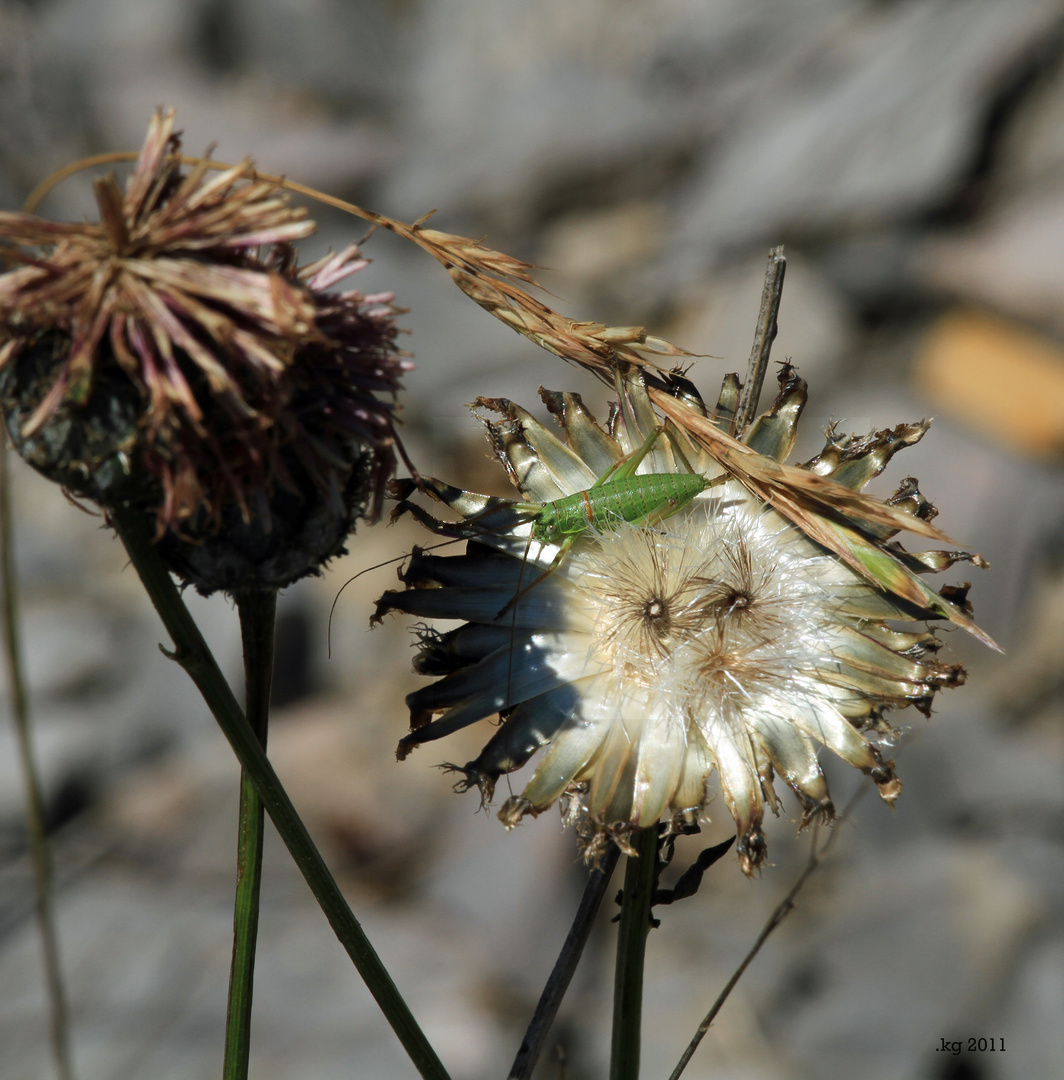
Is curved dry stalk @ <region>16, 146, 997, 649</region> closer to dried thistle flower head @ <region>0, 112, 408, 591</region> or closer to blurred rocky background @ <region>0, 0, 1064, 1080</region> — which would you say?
dried thistle flower head @ <region>0, 112, 408, 591</region>

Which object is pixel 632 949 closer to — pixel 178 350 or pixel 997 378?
pixel 178 350

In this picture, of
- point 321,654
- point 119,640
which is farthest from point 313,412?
point 119,640

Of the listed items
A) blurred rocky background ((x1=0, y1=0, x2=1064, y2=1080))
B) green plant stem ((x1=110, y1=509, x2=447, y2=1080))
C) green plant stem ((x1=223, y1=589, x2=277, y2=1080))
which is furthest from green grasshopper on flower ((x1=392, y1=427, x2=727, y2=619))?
blurred rocky background ((x1=0, y1=0, x2=1064, y2=1080))

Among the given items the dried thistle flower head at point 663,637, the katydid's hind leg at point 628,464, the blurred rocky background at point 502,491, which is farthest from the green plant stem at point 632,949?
the blurred rocky background at point 502,491

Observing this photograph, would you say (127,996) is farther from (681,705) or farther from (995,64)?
(995,64)

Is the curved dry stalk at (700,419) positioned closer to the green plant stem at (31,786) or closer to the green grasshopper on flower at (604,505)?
the green grasshopper on flower at (604,505)

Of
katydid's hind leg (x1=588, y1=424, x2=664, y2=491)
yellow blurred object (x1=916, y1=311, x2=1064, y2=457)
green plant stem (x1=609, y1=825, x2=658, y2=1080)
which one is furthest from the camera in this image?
yellow blurred object (x1=916, y1=311, x2=1064, y2=457)
